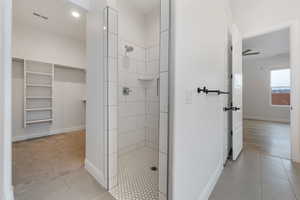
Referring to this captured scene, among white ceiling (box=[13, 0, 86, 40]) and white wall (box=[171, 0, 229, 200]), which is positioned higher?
white ceiling (box=[13, 0, 86, 40])

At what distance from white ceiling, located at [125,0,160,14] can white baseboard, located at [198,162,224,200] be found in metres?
3.10

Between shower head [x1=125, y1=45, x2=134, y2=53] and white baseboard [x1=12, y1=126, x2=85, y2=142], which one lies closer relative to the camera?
shower head [x1=125, y1=45, x2=134, y2=53]

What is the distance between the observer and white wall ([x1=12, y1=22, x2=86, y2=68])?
2.97 m

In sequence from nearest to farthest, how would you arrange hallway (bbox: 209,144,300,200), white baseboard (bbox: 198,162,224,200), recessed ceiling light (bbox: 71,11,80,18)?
1. white baseboard (bbox: 198,162,224,200)
2. hallway (bbox: 209,144,300,200)
3. recessed ceiling light (bbox: 71,11,80,18)

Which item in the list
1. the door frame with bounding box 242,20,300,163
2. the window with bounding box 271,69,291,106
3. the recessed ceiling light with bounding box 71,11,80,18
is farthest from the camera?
the window with bounding box 271,69,291,106

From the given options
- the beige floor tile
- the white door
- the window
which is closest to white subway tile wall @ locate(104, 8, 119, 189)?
the beige floor tile

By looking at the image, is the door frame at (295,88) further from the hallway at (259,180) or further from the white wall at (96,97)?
the white wall at (96,97)

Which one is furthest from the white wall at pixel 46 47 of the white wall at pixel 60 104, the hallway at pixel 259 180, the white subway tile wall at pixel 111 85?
the hallway at pixel 259 180

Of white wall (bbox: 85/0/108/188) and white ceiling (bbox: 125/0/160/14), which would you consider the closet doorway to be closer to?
white wall (bbox: 85/0/108/188)

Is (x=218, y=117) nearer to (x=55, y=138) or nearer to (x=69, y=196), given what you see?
(x=69, y=196)

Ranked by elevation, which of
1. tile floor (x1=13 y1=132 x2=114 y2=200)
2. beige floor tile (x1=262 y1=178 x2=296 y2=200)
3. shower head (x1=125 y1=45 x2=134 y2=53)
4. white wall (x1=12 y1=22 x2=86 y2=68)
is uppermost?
white wall (x1=12 y1=22 x2=86 y2=68)

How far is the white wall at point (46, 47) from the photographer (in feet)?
9.75

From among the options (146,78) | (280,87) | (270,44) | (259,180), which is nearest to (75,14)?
(146,78)

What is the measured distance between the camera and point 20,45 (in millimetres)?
2990
